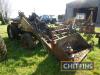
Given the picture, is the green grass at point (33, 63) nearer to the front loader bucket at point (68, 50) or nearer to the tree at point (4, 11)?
the front loader bucket at point (68, 50)

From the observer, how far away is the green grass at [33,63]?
18.9 feet

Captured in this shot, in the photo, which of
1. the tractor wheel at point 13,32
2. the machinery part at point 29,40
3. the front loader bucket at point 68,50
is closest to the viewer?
the front loader bucket at point 68,50

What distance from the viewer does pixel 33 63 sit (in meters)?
6.53

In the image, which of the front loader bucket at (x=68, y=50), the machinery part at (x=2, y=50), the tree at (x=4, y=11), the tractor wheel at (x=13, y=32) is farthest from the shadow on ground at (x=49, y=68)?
the tree at (x=4, y=11)

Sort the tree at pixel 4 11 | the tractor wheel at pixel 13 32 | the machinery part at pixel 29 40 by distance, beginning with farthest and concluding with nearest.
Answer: the tree at pixel 4 11
the tractor wheel at pixel 13 32
the machinery part at pixel 29 40

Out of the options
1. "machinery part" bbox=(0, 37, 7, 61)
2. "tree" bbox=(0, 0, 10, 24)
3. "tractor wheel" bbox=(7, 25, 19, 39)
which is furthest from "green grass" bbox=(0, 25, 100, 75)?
"tree" bbox=(0, 0, 10, 24)

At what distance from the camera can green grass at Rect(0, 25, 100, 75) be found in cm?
577

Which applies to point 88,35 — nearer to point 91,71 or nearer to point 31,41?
point 31,41

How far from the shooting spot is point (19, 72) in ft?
18.7

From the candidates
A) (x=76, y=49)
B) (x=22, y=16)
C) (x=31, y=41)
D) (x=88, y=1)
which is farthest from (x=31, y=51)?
(x=88, y=1)

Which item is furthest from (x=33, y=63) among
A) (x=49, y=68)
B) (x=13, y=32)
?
(x=13, y=32)

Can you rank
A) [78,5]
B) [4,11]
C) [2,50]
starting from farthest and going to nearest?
1. [4,11]
2. [78,5]
3. [2,50]

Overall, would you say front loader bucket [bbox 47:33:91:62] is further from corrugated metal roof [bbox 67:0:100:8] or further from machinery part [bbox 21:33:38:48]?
corrugated metal roof [bbox 67:0:100:8]

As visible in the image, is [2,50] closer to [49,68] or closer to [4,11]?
[49,68]
